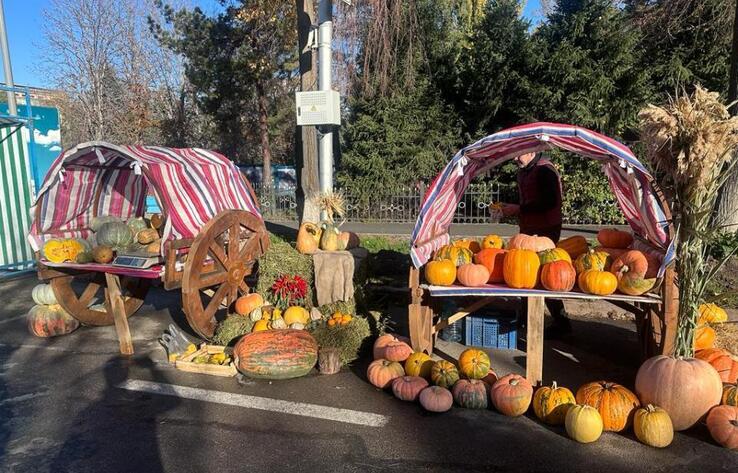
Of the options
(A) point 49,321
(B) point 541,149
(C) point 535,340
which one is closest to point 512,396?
(C) point 535,340

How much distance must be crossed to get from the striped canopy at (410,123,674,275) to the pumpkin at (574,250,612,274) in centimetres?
41

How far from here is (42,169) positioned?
39.6ft

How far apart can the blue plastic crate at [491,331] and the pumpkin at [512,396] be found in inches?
55.2

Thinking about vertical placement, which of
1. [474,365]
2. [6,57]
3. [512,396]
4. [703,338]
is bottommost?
[512,396]

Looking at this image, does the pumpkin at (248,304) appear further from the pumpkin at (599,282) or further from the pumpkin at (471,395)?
the pumpkin at (599,282)

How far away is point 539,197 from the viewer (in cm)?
562

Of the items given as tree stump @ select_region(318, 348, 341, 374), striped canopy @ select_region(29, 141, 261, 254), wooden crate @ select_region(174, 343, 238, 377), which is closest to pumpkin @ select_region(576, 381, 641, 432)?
tree stump @ select_region(318, 348, 341, 374)

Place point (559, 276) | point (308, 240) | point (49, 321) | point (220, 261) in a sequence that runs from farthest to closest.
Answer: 1. point (308, 240)
2. point (49, 321)
3. point (220, 261)
4. point (559, 276)

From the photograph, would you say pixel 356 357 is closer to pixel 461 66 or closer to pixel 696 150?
pixel 696 150

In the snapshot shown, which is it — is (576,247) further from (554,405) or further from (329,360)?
(329,360)

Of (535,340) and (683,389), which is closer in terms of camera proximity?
(683,389)

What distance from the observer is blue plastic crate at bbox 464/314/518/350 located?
562 cm

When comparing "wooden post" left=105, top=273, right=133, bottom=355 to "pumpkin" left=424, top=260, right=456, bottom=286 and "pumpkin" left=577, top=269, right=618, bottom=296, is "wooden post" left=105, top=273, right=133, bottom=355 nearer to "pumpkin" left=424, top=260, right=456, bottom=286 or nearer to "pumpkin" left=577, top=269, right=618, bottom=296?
"pumpkin" left=424, top=260, right=456, bottom=286

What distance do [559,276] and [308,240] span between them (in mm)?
3192
